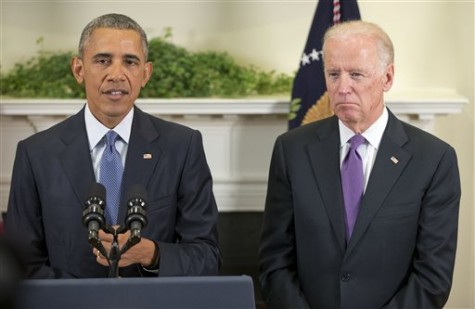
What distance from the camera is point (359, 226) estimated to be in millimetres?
2781

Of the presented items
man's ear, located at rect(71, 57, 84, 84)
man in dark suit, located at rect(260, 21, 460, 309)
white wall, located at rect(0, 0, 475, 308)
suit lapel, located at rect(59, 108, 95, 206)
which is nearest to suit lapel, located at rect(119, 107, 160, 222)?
suit lapel, located at rect(59, 108, 95, 206)

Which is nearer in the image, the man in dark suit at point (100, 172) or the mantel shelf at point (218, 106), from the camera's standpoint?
the man in dark suit at point (100, 172)

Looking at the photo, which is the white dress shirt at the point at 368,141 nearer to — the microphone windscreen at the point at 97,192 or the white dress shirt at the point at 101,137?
the white dress shirt at the point at 101,137

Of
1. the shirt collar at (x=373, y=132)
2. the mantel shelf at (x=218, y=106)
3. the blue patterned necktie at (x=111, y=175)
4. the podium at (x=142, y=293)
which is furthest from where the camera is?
the mantel shelf at (x=218, y=106)

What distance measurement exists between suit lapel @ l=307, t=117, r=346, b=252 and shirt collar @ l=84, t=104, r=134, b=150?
0.64m

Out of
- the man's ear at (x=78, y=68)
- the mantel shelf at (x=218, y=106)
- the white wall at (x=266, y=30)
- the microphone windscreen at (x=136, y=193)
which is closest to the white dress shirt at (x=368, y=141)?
the man's ear at (x=78, y=68)

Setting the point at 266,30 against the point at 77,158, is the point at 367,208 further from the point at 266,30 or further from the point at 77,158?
the point at 266,30

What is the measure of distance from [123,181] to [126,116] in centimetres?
23

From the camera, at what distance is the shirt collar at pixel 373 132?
289 cm

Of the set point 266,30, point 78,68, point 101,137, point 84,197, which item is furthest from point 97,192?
point 266,30

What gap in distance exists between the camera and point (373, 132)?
290 centimetres

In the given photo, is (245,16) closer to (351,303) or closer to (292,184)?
(292,184)

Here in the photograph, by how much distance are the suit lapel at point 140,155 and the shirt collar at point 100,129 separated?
2 centimetres

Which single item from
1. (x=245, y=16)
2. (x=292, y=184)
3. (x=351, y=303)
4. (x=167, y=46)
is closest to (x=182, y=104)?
(x=167, y=46)
